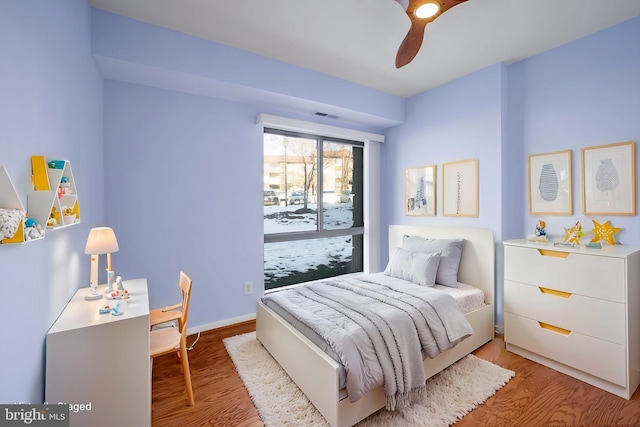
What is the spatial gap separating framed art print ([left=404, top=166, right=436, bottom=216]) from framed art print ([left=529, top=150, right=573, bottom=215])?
97cm

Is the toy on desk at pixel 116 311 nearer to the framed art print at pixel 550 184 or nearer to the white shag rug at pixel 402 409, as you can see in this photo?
the white shag rug at pixel 402 409

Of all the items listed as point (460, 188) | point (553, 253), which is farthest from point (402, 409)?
point (460, 188)

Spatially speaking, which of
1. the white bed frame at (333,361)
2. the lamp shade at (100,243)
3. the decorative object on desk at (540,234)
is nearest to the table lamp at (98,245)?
the lamp shade at (100,243)

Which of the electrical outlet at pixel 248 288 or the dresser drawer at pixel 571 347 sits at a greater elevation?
the electrical outlet at pixel 248 288

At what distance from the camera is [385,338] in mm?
1696

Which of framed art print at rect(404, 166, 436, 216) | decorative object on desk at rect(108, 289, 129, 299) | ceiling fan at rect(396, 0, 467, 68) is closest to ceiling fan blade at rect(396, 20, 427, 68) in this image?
ceiling fan at rect(396, 0, 467, 68)

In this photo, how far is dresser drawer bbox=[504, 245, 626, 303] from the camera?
6.21ft

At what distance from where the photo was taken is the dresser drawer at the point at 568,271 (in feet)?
6.21

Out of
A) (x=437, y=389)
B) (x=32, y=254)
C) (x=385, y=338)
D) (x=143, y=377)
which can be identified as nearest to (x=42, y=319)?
(x=32, y=254)

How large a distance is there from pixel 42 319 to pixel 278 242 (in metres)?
2.31

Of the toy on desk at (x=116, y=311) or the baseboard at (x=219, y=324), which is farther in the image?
the baseboard at (x=219, y=324)

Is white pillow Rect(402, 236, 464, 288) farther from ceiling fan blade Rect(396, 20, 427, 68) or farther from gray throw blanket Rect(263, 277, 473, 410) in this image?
ceiling fan blade Rect(396, 20, 427, 68)

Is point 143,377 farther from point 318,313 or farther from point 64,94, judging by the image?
point 64,94

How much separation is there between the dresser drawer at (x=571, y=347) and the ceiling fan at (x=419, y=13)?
7.69 ft
